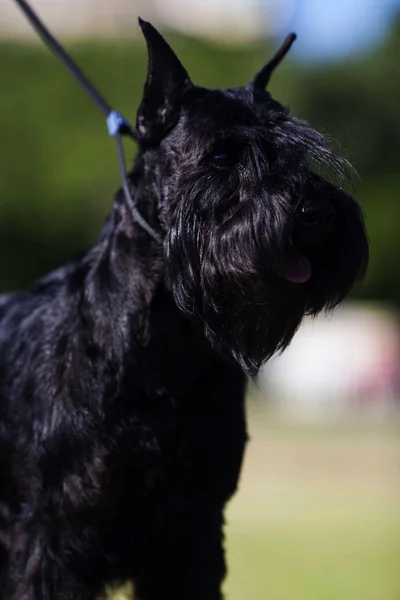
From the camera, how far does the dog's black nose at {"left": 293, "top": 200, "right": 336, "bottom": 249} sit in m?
3.05

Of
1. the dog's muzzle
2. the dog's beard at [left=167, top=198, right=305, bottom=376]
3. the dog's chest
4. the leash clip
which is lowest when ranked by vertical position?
the dog's chest

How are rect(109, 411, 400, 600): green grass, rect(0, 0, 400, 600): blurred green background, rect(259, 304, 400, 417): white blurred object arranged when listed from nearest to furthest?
rect(109, 411, 400, 600): green grass
rect(0, 0, 400, 600): blurred green background
rect(259, 304, 400, 417): white blurred object

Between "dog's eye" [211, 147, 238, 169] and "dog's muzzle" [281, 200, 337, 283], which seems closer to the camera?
"dog's muzzle" [281, 200, 337, 283]

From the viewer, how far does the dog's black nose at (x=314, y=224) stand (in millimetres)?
3053

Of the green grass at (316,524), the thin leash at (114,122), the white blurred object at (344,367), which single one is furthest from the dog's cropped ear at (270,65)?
the white blurred object at (344,367)

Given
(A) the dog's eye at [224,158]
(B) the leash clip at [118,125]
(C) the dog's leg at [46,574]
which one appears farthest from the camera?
(B) the leash clip at [118,125]

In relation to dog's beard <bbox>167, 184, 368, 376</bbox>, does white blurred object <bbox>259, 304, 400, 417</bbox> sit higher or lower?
lower

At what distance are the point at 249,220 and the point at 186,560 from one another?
4.42ft

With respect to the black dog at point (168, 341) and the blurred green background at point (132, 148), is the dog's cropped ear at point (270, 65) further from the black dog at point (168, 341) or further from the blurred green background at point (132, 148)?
the blurred green background at point (132, 148)

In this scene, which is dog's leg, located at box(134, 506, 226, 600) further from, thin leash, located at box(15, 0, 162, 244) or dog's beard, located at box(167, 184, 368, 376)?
thin leash, located at box(15, 0, 162, 244)

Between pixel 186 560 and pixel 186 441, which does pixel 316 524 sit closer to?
pixel 186 560

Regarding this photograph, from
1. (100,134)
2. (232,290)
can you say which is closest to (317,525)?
(232,290)

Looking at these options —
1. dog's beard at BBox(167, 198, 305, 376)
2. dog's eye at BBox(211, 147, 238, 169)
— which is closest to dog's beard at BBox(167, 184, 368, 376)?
dog's beard at BBox(167, 198, 305, 376)

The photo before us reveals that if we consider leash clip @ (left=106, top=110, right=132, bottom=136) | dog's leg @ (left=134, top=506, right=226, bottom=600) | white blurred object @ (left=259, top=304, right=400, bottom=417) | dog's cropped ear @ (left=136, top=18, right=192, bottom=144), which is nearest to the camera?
dog's cropped ear @ (left=136, top=18, right=192, bottom=144)
